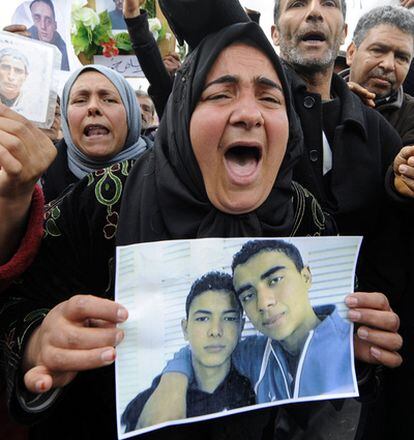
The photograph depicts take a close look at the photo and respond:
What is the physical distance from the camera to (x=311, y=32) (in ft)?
5.63

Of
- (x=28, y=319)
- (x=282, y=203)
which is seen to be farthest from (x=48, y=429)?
(x=282, y=203)

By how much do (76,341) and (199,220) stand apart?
1.09 feet

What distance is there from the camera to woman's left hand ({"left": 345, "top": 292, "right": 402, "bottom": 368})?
993 millimetres

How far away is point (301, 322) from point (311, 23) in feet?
3.74

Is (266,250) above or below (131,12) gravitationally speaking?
below

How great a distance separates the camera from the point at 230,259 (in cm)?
95

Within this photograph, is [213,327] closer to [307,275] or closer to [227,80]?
[307,275]

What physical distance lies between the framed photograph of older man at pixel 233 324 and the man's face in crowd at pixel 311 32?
33.3 inches

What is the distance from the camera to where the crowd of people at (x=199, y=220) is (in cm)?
90

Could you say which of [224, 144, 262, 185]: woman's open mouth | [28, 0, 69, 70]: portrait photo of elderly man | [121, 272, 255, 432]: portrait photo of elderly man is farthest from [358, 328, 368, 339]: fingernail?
[28, 0, 69, 70]: portrait photo of elderly man

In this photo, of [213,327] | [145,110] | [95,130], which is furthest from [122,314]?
[145,110]

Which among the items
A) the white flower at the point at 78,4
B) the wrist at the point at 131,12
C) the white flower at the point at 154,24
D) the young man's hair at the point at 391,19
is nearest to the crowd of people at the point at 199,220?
the young man's hair at the point at 391,19

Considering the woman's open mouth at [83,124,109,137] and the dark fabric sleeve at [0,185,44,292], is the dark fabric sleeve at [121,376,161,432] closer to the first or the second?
the dark fabric sleeve at [0,185,44,292]

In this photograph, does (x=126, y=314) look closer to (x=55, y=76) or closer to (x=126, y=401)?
(x=126, y=401)
